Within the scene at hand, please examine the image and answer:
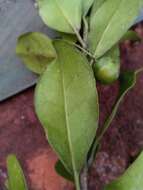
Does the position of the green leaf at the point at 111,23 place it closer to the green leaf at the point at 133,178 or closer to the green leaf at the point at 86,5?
the green leaf at the point at 86,5

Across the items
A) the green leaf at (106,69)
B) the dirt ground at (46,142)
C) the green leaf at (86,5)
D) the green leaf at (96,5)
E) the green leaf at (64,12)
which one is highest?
the green leaf at (64,12)

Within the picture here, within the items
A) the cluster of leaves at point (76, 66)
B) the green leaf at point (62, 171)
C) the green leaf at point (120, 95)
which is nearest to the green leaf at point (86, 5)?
the cluster of leaves at point (76, 66)

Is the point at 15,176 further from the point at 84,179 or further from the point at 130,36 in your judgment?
the point at 130,36

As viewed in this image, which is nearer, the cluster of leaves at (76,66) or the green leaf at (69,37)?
the cluster of leaves at (76,66)

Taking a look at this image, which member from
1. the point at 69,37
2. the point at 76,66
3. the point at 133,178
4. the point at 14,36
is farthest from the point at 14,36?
the point at 133,178

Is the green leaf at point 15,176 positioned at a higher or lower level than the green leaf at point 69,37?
lower

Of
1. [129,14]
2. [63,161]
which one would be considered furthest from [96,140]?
[129,14]

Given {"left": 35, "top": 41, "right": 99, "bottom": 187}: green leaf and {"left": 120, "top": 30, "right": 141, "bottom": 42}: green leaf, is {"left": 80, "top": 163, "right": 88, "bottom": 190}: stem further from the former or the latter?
{"left": 120, "top": 30, "right": 141, "bottom": 42}: green leaf
